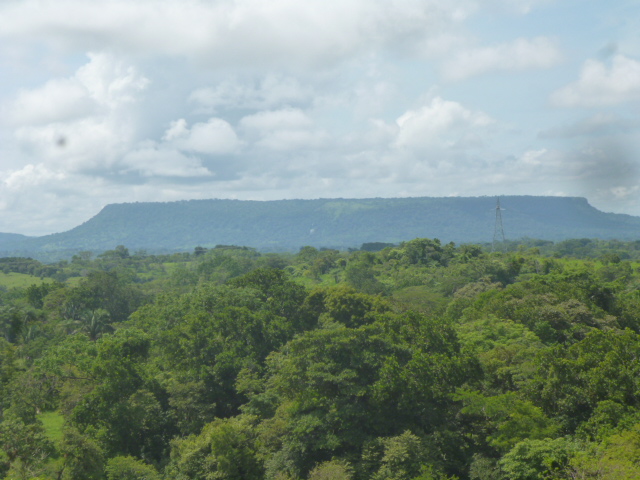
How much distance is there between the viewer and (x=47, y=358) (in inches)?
1410

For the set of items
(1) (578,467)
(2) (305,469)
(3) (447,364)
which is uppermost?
(3) (447,364)

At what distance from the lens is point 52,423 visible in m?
36.2

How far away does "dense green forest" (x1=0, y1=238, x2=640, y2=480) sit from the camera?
79.4 feet

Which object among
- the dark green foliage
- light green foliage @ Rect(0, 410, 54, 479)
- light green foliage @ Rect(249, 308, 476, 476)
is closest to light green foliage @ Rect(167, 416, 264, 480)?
light green foliage @ Rect(249, 308, 476, 476)

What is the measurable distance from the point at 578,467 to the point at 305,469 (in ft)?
37.8

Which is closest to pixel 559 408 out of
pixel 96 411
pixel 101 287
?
pixel 96 411

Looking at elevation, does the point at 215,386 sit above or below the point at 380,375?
below

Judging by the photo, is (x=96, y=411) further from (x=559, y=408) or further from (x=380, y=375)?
(x=559, y=408)

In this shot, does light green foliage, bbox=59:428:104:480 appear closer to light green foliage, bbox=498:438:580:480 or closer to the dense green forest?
the dense green forest

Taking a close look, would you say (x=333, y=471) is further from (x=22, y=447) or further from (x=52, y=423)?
(x=52, y=423)

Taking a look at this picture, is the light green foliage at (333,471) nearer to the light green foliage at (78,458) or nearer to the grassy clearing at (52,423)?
the light green foliage at (78,458)

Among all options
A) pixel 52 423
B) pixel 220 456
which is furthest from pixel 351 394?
pixel 52 423

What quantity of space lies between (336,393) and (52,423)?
745 inches

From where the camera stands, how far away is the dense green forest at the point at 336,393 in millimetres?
24203
